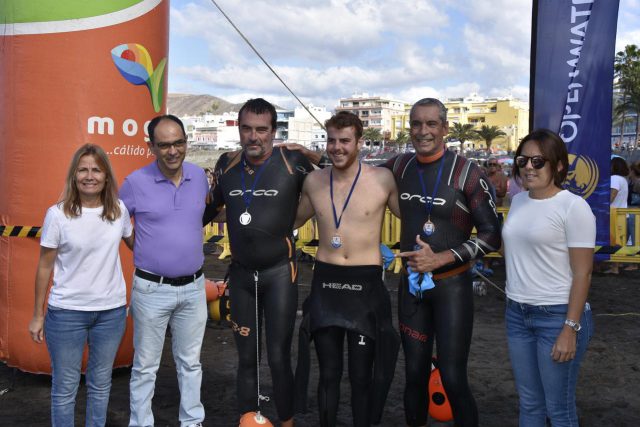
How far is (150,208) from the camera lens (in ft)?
13.0

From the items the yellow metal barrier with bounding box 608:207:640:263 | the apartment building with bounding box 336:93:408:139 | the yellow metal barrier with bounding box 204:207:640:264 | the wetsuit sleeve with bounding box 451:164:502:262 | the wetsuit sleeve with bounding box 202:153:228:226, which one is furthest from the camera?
the apartment building with bounding box 336:93:408:139

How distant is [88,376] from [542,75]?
5978 millimetres

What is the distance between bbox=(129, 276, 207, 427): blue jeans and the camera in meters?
3.96

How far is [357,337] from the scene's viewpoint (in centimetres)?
383

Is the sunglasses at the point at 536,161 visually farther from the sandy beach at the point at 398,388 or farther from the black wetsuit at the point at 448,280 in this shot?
the sandy beach at the point at 398,388

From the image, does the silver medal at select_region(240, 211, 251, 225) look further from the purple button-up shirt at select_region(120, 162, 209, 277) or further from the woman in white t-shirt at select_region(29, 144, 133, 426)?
the woman in white t-shirt at select_region(29, 144, 133, 426)

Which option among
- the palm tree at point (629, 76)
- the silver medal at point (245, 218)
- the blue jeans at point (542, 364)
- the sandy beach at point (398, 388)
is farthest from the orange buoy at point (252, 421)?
the palm tree at point (629, 76)

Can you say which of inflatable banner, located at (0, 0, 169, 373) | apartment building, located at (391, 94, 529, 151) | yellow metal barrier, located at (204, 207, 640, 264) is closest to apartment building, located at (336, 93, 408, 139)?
apartment building, located at (391, 94, 529, 151)

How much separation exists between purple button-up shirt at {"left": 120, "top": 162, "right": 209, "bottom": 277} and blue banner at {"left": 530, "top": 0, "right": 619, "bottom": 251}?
4894 mm

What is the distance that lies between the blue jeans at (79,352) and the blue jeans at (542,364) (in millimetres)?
2420

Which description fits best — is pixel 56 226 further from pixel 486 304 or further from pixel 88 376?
pixel 486 304

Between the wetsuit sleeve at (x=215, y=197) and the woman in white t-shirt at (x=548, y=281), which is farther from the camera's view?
the wetsuit sleeve at (x=215, y=197)

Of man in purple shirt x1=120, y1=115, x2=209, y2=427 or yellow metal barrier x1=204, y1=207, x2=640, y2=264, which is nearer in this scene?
man in purple shirt x1=120, y1=115, x2=209, y2=427

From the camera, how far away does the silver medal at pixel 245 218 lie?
4.12 m
